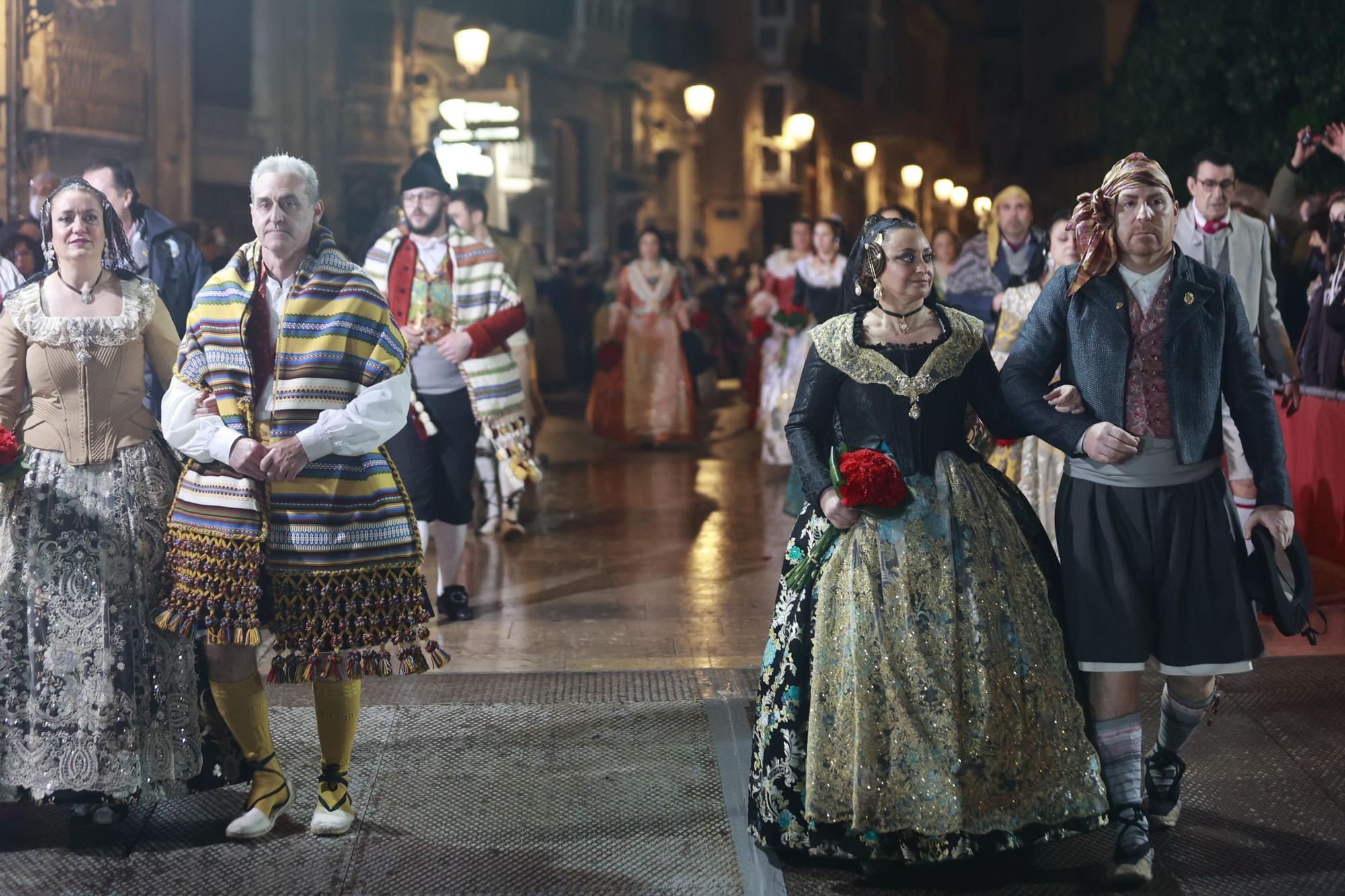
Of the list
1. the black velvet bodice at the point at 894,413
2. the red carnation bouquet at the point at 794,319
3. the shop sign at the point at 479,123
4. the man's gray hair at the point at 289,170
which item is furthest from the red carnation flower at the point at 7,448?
the shop sign at the point at 479,123

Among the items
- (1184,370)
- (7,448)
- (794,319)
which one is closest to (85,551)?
(7,448)

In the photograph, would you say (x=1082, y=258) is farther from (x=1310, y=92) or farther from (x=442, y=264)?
(x=1310, y=92)

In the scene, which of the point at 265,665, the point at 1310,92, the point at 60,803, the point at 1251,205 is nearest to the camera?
the point at 60,803

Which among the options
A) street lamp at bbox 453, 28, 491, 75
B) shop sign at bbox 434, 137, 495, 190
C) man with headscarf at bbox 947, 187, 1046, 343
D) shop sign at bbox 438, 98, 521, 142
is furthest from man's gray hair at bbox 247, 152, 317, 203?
shop sign at bbox 434, 137, 495, 190

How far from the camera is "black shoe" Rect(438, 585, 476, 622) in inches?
293

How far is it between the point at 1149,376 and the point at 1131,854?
1.23 metres

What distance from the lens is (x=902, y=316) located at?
4539 millimetres

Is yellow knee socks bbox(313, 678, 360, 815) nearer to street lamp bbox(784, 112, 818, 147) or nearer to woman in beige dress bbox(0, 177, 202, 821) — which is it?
woman in beige dress bbox(0, 177, 202, 821)

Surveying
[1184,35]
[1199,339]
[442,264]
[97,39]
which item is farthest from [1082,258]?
[97,39]

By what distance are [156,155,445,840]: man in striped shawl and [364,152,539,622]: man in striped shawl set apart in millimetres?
2449

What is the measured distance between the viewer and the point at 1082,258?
4.38 meters

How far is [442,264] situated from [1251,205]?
5.09m

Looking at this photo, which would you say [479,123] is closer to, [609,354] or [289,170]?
[609,354]

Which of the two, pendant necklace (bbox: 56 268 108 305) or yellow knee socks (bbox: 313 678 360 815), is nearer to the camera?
yellow knee socks (bbox: 313 678 360 815)
